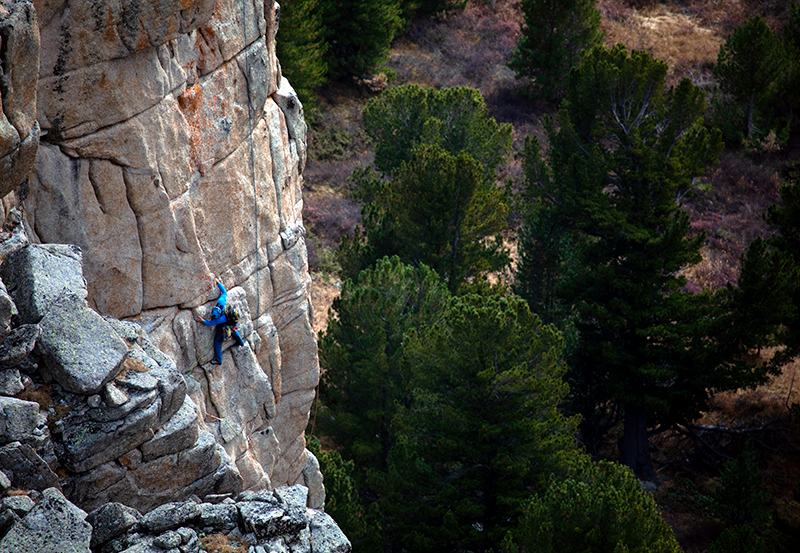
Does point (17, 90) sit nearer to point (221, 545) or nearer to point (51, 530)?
point (51, 530)

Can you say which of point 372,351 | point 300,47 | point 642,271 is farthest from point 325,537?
point 300,47

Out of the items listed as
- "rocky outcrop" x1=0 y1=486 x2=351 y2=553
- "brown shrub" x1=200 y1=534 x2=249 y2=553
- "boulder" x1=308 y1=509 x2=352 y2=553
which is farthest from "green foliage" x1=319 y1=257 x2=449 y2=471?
"brown shrub" x1=200 y1=534 x2=249 y2=553

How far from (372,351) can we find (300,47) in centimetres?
1632

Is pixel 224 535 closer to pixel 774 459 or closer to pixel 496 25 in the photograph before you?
pixel 774 459

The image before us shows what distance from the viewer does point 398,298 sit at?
20.7 meters

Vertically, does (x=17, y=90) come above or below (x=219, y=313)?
above

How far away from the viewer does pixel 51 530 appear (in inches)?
272

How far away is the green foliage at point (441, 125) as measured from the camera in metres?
28.0

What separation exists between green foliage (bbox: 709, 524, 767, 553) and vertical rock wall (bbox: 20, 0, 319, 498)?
396 inches

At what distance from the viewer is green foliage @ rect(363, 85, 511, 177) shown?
27984 mm

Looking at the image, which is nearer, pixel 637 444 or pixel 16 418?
pixel 16 418

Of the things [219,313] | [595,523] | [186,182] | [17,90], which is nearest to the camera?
[17,90]

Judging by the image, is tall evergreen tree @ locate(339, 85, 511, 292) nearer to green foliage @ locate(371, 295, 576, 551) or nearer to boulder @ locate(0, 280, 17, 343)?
green foliage @ locate(371, 295, 576, 551)

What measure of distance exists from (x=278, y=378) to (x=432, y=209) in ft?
35.5
